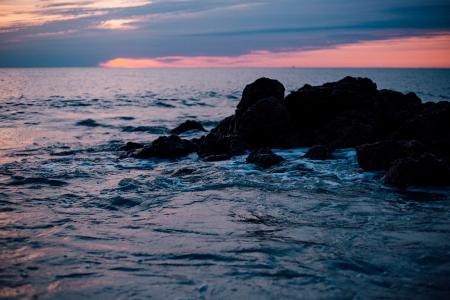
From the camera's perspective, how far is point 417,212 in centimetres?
704

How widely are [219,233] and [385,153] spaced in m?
5.93

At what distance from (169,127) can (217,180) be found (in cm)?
1393

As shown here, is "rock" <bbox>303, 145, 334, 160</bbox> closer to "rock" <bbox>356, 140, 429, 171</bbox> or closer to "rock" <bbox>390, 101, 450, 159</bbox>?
"rock" <bbox>356, 140, 429, 171</bbox>

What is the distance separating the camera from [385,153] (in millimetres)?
10242

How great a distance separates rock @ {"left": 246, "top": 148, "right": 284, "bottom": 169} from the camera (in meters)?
11.2

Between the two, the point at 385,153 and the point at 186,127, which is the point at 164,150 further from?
the point at 186,127

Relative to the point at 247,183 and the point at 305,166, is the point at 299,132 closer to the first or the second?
the point at 305,166

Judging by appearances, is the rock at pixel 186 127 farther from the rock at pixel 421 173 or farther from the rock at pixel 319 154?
the rock at pixel 421 173

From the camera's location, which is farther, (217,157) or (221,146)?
(221,146)

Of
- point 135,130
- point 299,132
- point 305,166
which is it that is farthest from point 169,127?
point 305,166

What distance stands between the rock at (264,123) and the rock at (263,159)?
247 centimetres

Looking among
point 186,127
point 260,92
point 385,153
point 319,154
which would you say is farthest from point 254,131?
point 186,127

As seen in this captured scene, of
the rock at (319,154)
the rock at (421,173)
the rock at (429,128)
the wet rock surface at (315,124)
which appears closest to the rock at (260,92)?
the wet rock surface at (315,124)

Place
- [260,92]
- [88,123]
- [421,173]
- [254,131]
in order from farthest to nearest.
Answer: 1. [88,123]
2. [260,92]
3. [254,131]
4. [421,173]
